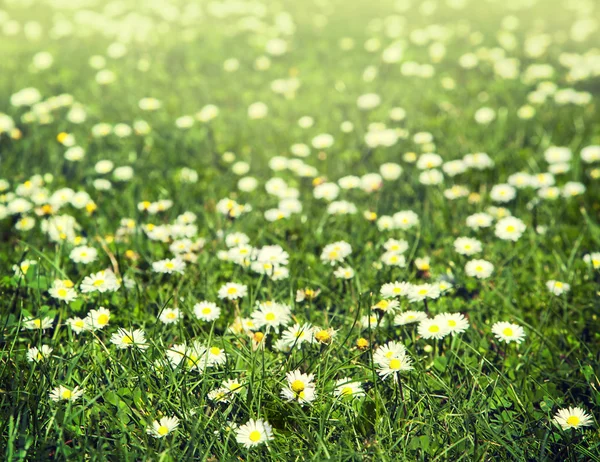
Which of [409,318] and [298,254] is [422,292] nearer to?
[409,318]

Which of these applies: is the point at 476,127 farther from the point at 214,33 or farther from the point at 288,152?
the point at 214,33

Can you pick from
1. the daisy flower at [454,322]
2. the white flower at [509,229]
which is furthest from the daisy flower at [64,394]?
the white flower at [509,229]

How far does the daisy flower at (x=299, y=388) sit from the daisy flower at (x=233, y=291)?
47 centimetres

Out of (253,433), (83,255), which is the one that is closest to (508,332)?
(253,433)

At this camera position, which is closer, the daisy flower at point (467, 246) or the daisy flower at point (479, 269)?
the daisy flower at point (479, 269)

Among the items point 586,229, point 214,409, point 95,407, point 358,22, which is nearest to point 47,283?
point 95,407

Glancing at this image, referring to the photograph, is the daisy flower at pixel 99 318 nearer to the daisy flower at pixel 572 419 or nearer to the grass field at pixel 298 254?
the grass field at pixel 298 254

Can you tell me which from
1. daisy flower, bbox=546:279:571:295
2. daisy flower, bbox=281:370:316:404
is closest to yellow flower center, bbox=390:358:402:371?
daisy flower, bbox=281:370:316:404

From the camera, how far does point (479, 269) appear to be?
2229mm

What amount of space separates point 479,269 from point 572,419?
2.48ft

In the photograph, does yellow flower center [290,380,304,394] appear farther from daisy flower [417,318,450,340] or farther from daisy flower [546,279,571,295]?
daisy flower [546,279,571,295]

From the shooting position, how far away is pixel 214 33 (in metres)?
5.85

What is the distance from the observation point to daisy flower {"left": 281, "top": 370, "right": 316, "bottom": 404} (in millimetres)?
1579

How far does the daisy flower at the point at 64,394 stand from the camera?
1.54m
